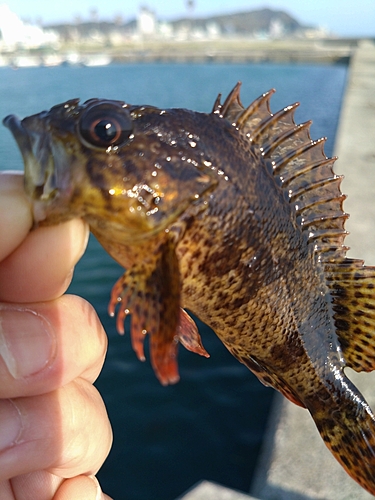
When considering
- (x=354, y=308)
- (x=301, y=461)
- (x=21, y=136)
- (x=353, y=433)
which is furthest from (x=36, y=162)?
(x=301, y=461)

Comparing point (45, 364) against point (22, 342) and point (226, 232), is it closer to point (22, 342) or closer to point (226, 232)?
point (22, 342)

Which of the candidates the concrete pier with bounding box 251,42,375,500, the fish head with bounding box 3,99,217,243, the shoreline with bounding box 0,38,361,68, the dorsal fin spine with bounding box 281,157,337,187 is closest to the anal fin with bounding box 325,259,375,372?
the dorsal fin spine with bounding box 281,157,337,187

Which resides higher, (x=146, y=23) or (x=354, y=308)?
(x=146, y=23)

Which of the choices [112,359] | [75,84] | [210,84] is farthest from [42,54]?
[112,359]

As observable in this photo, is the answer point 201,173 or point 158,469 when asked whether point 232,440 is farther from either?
point 201,173

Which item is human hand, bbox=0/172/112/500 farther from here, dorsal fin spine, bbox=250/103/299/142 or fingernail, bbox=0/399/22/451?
dorsal fin spine, bbox=250/103/299/142

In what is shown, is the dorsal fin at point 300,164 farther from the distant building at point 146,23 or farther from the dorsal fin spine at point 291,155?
the distant building at point 146,23
